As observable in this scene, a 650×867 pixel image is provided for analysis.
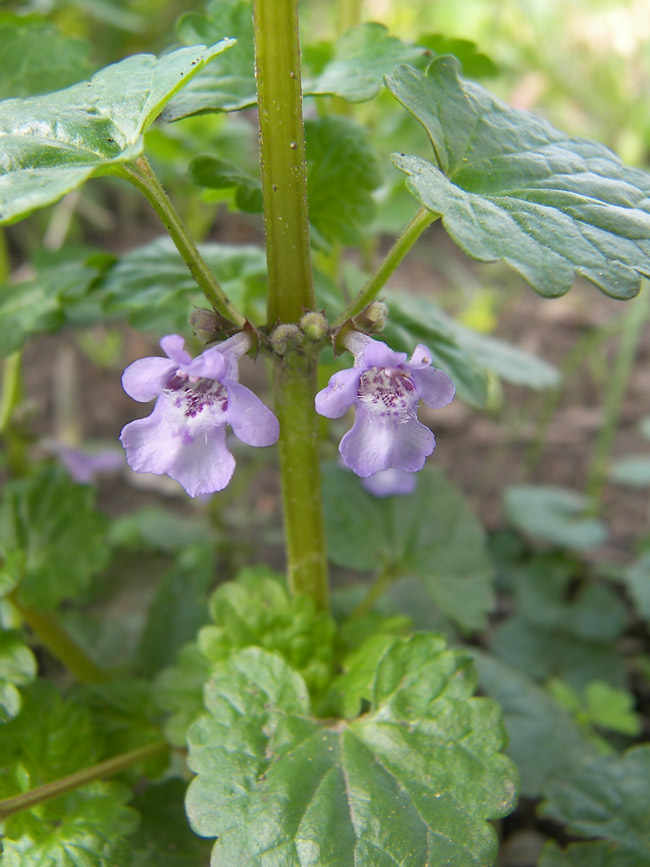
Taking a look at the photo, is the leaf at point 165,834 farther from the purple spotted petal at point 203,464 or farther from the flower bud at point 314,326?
the flower bud at point 314,326

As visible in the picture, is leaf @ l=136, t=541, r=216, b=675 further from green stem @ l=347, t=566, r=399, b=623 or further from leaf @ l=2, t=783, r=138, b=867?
leaf @ l=2, t=783, r=138, b=867

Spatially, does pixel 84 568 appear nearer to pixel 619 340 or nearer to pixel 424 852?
pixel 424 852

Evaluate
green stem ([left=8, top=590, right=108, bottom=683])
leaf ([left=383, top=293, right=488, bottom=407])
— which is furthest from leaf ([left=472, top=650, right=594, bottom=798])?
green stem ([left=8, top=590, right=108, bottom=683])

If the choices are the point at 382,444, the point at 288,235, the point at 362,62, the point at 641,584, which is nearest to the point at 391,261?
the point at 288,235

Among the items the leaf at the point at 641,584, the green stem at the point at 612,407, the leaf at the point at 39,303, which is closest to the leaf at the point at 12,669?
the leaf at the point at 39,303

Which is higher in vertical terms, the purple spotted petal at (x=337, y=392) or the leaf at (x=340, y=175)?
the leaf at (x=340, y=175)

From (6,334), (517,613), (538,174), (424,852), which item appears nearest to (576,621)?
(517,613)
